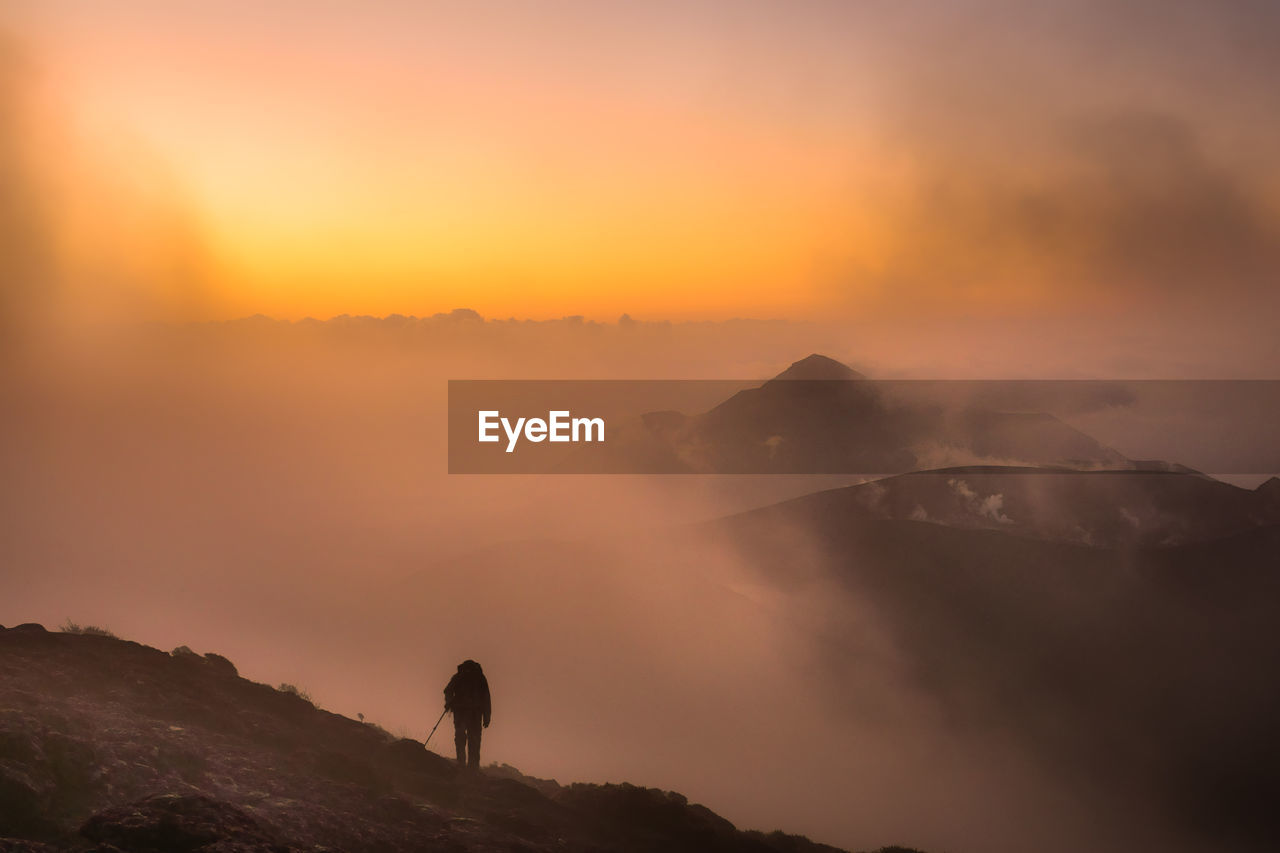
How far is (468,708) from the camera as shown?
22016 mm

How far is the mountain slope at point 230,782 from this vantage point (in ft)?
41.4

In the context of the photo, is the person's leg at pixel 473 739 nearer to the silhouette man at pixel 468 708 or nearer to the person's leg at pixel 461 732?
the silhouette man at pixel 468 708

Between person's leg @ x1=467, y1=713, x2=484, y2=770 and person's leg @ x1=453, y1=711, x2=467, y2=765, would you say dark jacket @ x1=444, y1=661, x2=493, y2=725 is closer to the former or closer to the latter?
person's leg @ x1=453, y1=711, x2=467, y2=765

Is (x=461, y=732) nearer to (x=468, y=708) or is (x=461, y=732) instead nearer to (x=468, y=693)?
(x=468, y=708)

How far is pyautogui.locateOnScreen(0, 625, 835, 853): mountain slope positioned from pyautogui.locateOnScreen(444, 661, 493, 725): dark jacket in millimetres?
1912

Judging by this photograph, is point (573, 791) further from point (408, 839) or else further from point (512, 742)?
point (512, 742)

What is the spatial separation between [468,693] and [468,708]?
1.20 ft

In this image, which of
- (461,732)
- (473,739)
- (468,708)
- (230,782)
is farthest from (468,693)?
(230,782)

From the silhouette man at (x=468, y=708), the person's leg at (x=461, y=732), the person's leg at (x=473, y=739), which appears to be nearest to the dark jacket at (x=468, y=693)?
the silhouette man at (x=468, y=708)

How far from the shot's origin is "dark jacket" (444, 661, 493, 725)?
868 inches

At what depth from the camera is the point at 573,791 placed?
22.2 meters

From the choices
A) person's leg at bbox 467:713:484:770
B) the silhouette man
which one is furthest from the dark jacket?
person's leg at bbox 467:713:484:770

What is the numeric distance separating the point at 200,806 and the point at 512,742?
551ft

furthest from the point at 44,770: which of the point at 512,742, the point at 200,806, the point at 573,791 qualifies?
the point at 512,742
